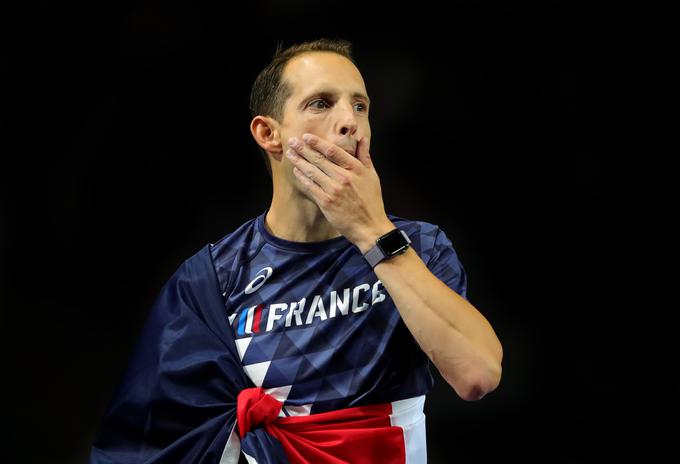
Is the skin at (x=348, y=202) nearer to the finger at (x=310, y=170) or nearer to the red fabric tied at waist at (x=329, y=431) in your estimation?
the finger at (x=310, y=170)

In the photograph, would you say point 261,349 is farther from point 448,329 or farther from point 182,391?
point 448,329

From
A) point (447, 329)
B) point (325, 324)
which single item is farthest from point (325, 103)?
point (447, 329)

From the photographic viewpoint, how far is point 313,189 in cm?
180

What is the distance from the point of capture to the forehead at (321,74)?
1953 mm

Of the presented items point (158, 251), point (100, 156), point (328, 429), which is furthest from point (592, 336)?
point (100, 156)

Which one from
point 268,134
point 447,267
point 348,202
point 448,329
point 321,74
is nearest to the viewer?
point 448,329

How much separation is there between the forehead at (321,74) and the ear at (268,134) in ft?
0.37

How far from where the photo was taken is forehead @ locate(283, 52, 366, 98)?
195 cm

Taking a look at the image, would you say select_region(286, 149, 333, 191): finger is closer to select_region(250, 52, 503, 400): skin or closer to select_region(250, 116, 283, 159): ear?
select_region(250, 52, 503, 400): skin

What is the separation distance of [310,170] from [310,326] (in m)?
0.36

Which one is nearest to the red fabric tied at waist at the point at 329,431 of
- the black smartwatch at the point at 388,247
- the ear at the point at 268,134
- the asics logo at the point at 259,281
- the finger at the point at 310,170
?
the asics logo at the point at 259,281

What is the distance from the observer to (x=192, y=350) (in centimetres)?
193

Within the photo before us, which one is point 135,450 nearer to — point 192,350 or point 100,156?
point 192,350

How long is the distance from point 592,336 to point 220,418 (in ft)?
4.60
